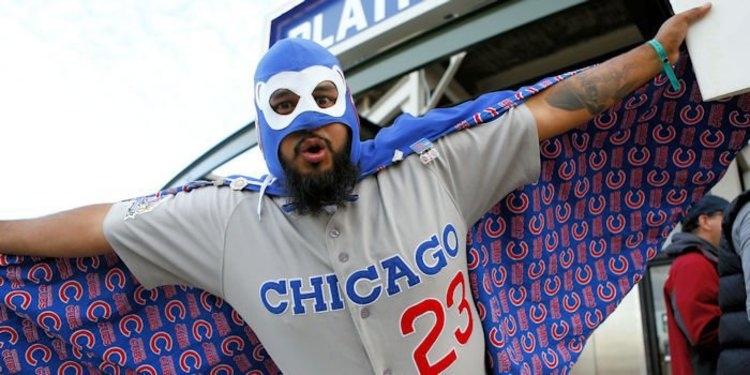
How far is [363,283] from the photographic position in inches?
61.0

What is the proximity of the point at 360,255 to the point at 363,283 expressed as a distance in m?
0.06

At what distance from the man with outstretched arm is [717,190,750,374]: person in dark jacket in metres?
0.98

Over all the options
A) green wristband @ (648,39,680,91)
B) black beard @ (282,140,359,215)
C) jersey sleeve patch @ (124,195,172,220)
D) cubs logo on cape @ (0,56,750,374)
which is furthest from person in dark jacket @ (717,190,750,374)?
jersey sleeve patch @ (124,195,172,220)

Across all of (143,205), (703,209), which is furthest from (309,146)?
(703,209)

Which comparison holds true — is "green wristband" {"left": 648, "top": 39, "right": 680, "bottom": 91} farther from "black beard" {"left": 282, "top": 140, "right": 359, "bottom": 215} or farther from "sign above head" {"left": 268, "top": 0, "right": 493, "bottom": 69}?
"sign above head" {"left": 268, "top": 0, "right": 493, "bottom": 69}

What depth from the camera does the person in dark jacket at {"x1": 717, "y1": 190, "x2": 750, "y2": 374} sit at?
7.72 ft

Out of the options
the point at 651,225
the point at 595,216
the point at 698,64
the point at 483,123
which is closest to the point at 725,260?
the point at 651,225

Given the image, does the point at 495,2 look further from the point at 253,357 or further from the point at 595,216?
the point at 253,357

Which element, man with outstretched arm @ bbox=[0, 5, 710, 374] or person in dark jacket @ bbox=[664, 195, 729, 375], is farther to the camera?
person in dark jacket @ bbox=[664, 195, 729, 375]

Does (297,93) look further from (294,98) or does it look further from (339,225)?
(339,225)

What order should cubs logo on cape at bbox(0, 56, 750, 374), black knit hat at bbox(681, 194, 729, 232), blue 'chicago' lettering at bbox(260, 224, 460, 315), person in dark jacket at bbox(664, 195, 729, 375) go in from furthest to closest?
black knit hat at bbox(681, 194, 729, 232), person in dark jacket at bbox(664, 195, 729, 375), cubs logo on cape at bbox(0, 56, 750, 374), blue 'chicago' lettering at bbox(260, 224, 460, 315)

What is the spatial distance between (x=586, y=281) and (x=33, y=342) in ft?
5.33

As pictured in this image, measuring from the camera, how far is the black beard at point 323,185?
1587 millimetres

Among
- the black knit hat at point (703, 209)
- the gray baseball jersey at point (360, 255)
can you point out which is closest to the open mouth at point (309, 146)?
the gray baseball jersey at point (360, 255)
